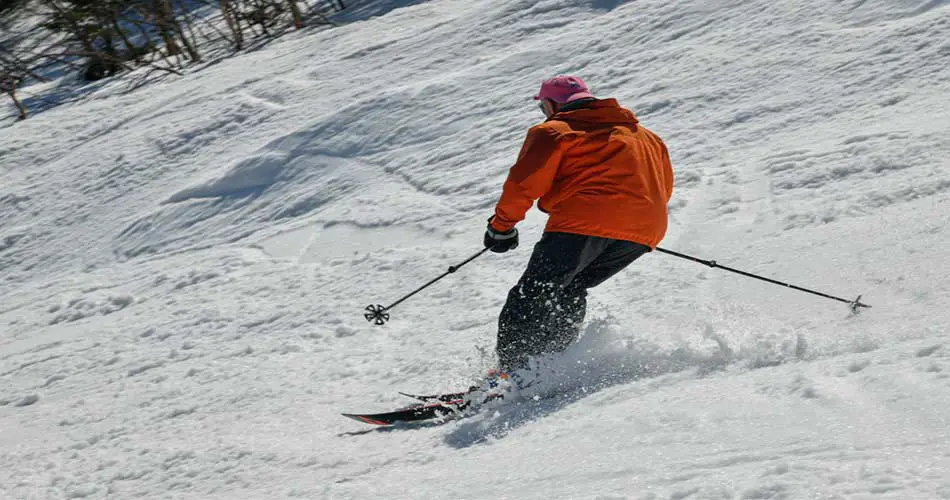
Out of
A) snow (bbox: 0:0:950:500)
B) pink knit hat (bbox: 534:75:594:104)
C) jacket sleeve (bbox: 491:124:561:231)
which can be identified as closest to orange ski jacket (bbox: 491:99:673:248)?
jacket sleeve (bbox: 491:124:561:231)

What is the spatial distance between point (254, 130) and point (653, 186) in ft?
25.3

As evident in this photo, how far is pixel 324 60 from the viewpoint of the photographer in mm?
12609

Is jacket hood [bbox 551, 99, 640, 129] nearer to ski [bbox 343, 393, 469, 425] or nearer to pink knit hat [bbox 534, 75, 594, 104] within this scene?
pink knit hat [bbox 534, 75, 594, 104]

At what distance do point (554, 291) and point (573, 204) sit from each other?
0.43 meters

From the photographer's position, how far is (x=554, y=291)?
13.9 feet

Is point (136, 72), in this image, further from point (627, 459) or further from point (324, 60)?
point (627, 459)

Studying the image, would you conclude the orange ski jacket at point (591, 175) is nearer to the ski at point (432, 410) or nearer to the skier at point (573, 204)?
the skier at point (573, 204)

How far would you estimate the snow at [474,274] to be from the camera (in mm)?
3156

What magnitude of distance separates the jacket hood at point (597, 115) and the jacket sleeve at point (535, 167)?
13 centimetres

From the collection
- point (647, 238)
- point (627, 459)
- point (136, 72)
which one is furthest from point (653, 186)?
point (136, 72)

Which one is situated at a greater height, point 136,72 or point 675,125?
point 136,72

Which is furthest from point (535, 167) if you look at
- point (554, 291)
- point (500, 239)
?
point (554, 291)

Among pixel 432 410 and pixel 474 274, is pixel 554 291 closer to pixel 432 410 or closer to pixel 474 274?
pixel 432 410

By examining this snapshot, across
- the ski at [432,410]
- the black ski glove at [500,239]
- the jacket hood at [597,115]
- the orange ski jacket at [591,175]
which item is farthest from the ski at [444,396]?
the jacket hood at [597,115]
